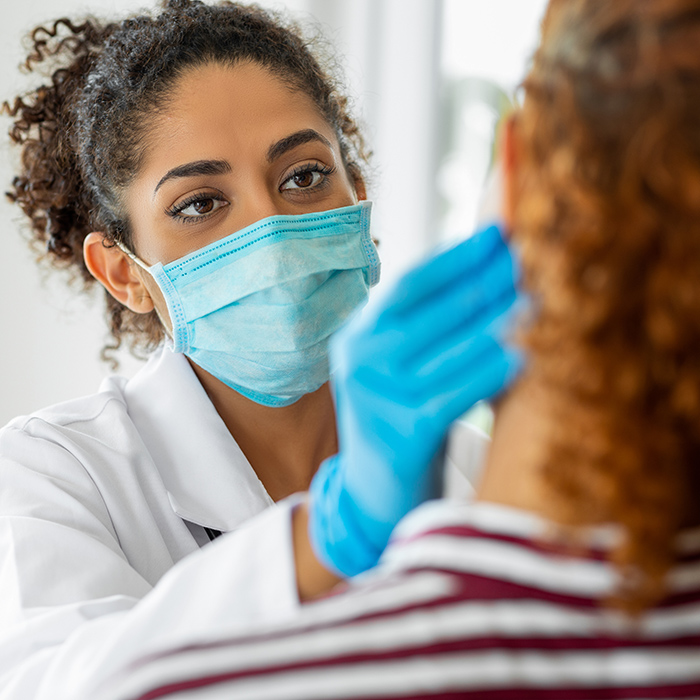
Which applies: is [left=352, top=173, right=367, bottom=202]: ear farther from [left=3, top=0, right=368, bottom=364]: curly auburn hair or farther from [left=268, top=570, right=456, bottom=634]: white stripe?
[left=268, top=570, right=456, bottom=634]: white stripe

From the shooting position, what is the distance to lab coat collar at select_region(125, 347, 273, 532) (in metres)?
1.35

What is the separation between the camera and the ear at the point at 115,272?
1.53 metres

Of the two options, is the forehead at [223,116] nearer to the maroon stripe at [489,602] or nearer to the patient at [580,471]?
the patient at [580,471]

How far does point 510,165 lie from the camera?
59 cm

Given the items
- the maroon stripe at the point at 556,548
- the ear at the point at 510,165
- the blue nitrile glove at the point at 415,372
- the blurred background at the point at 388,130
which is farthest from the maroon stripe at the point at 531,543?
the blurred background at the point at 388,130

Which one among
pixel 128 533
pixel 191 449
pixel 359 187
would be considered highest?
pixel 359 187

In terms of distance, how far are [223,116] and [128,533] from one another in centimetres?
69

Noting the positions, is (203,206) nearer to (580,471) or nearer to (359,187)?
(359,187)

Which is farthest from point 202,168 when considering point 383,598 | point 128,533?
point 383,598

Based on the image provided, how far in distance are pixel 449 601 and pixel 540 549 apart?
7cm

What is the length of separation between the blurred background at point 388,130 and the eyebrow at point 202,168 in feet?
2.07

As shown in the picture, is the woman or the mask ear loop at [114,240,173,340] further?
the mask ear loop at [114,240,173,340]

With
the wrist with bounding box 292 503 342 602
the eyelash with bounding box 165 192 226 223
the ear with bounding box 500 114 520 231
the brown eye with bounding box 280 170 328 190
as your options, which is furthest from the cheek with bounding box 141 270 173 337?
the ear with bounding box 500 114 520 231

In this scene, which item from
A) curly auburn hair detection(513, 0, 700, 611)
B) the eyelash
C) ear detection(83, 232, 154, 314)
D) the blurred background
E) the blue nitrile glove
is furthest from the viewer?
the blurred background
